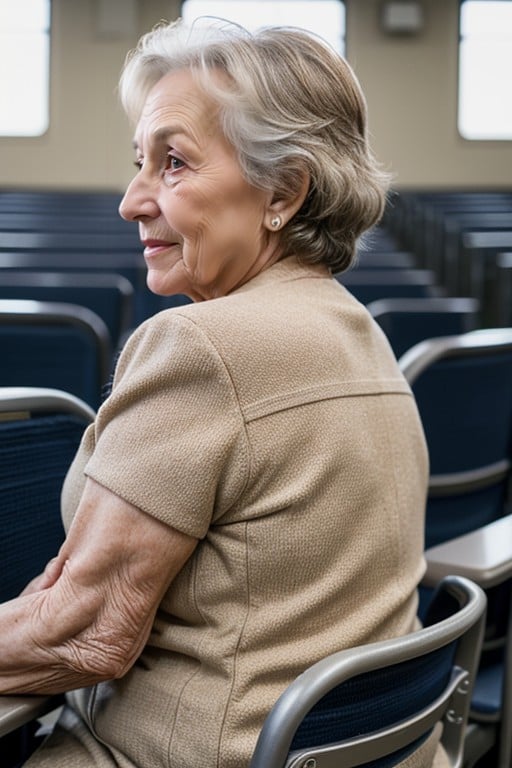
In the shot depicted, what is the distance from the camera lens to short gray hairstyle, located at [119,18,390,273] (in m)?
1.26

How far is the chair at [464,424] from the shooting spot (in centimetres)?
187

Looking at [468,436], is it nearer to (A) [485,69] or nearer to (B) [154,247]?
(B) [154,247]

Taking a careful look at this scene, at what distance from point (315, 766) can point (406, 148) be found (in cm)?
1194

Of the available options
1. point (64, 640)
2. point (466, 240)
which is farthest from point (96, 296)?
point (466, 240)

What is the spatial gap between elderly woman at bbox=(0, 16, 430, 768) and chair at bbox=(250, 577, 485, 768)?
94 mm

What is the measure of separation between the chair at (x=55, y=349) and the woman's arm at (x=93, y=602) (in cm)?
112

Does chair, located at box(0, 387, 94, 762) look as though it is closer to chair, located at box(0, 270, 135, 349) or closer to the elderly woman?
the elderly woman

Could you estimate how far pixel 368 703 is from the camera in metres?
1.05

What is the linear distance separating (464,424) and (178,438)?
0.98 m

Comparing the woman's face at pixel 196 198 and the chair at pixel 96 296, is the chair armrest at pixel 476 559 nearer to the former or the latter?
the woman's face at pixel 196 198

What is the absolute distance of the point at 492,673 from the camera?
5.78 feet

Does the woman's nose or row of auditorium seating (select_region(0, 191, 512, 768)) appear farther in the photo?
row of auditorium seating (select_region(0, 191, 512, 768))

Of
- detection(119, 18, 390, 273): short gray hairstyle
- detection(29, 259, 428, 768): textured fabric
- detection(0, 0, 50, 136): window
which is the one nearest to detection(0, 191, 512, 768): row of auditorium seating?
detection(119, 18, 390, 273): short gray hairstyle

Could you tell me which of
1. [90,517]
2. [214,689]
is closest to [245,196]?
[90,517]
